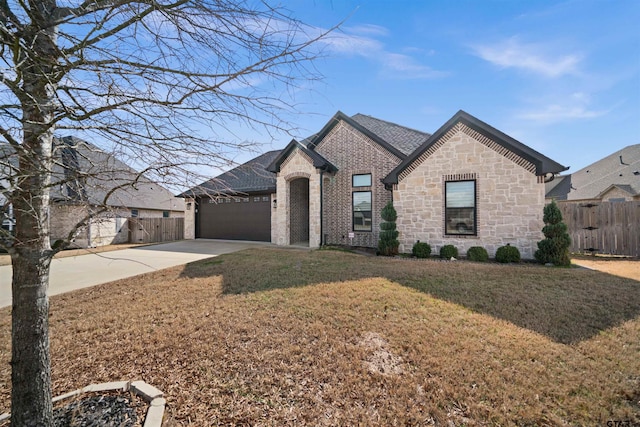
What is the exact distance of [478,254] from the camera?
29.1 feet

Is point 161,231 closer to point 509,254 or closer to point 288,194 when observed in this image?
point 288,194

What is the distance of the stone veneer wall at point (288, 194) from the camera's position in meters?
12.1

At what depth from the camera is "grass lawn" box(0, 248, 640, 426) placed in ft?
7.87

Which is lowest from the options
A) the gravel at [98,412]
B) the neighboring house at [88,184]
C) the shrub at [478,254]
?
the gravel at [98,412]

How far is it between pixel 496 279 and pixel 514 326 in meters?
2.75

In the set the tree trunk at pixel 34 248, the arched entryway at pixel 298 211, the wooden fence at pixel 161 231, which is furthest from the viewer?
the wooden fence at pixel 161 231

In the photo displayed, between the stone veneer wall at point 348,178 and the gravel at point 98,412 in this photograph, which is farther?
the stone veneer wall at point 348,178

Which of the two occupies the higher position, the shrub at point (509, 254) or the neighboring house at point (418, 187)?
the neighboring house at point (418, 187)

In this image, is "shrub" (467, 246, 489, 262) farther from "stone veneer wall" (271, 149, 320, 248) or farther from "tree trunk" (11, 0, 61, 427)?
"tree trunk" (11, 0, 61, 427)

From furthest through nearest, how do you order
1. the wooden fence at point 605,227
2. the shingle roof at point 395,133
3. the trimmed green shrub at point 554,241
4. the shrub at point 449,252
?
1. the shingle roof at point 395,133
2. the wooden fence at point 605,227
3. the shrub at point 449,252
4. the trimmed green shrub at point 554,241

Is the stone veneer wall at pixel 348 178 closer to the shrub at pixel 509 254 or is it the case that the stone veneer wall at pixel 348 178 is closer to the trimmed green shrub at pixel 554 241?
the shrub at pixel 509 254

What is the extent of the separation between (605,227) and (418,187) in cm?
→ 737

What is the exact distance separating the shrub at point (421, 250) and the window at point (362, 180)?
12.3ft

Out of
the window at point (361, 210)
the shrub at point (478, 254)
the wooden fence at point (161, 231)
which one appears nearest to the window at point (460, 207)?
the shrub at point (478, 254)
